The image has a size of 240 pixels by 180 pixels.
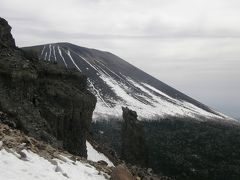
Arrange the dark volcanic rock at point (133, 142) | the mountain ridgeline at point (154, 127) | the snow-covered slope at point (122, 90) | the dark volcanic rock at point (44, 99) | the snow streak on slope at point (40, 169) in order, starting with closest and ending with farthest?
the snow streak on slope at point (40, 169)
the dark volcanic rock at point (44, 99)
the dark volcanic rock at point (133, 142)
the mountain ridgeline at point (154, 127)
the snow-covered slope at point (122, 90)

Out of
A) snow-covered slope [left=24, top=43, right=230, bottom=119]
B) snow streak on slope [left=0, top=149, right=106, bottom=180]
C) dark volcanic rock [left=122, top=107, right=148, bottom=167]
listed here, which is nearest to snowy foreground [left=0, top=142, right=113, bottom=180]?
snow streak on slope [left=0, top=149, right=106, bottom=180]

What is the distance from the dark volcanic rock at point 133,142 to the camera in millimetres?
67000

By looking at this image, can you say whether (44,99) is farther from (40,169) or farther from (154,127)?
(154,127)

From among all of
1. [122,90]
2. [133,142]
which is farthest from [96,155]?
[122,90]

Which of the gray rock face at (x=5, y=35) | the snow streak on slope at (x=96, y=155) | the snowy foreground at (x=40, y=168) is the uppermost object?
the gray rock face at (x=5, y=35)

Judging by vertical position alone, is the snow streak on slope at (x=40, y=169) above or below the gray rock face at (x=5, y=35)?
below

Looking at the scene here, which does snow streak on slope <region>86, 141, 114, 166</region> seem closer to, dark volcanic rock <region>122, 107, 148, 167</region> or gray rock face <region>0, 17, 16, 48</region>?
gray rock face <region>0, 17, 16, 48</region>

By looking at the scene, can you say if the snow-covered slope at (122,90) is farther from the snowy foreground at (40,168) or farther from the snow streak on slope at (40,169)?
the snow streak on slope at (40,169)

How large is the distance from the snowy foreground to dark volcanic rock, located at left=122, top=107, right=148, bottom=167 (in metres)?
45.3

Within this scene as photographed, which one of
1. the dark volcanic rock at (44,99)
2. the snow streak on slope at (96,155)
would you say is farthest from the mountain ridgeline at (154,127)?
the snow streak on slope at (96,155)

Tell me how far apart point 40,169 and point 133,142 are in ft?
166

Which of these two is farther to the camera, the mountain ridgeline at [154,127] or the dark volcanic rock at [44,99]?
the mountain ridgeline at [154,127]

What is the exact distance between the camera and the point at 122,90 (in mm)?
152875

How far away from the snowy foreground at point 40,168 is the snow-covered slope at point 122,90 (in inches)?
3661
